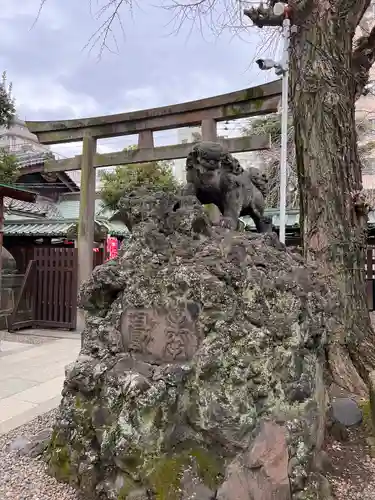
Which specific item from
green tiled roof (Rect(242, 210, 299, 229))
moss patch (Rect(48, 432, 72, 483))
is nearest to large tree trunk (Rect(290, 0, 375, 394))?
moss patch (Rect(48, 432, 72, 483))

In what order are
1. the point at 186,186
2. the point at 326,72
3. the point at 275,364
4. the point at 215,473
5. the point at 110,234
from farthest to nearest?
the point at 110,234, the point at 326,72, the point at 186,186, the point at 275,364, the point at 215,473

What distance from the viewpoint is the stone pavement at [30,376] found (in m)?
3.93

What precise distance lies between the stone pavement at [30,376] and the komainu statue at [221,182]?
2577 millimetres

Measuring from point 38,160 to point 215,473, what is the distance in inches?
596

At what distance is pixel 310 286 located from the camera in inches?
107

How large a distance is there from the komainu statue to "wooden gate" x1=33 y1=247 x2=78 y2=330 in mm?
5948

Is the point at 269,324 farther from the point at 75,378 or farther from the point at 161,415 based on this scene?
the point at 75,378

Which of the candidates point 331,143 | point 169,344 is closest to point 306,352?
point 169,344

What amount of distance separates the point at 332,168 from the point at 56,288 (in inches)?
261

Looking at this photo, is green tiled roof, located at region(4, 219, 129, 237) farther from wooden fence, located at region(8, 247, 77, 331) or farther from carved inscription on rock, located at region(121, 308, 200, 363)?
carved inscription on rock, located at region(121, 308, 200, 363)

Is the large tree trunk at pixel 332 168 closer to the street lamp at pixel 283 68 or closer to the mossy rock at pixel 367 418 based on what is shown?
the street lamp at pixel 283 68

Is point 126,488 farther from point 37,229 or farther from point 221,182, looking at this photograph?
point 37,229

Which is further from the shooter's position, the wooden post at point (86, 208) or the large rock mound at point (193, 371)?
the wooden post at point (86, 208)

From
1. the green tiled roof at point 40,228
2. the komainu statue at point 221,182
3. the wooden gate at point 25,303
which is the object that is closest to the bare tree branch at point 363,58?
the komainu statue at point 221,182
